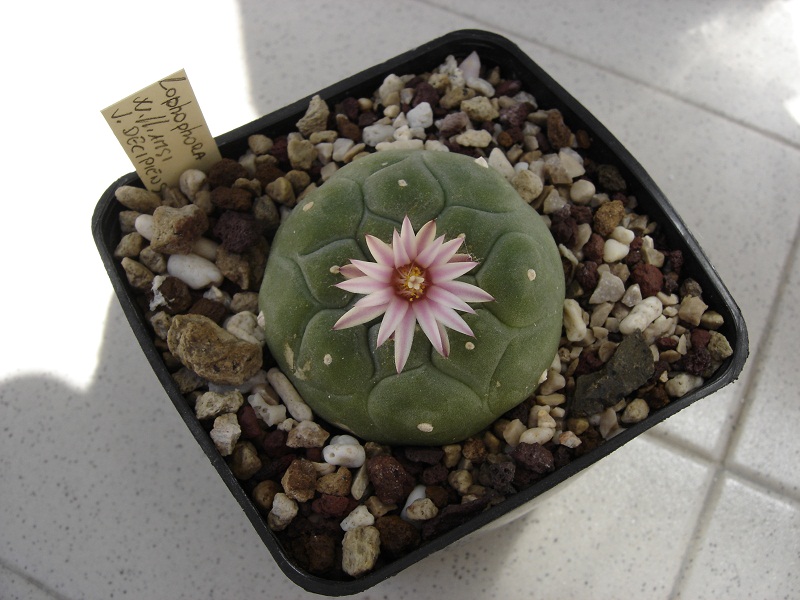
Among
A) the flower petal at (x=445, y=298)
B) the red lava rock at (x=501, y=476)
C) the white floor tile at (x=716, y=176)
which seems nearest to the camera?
the flower petal at (x=445, y=298)

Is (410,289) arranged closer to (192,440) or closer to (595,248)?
(595,248)

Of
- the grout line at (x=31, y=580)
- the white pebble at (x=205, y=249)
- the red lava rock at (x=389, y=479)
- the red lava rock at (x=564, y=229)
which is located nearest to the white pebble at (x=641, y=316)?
the red lava rock at (x=564, y=229)

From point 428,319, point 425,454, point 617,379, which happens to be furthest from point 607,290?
point 428,319

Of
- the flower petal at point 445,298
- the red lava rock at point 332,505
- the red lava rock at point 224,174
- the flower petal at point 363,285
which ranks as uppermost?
the flower petal at point 363,285

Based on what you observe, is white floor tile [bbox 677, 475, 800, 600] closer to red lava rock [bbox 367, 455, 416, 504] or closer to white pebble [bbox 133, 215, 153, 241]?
red lava rock [bbox 367, 455, 416, 504]

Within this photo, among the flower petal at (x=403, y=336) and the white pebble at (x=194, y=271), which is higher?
the flower petal at (x=403, y=336)

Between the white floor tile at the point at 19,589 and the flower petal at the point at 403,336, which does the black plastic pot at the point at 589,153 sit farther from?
the white floor tile at the point at 19,589

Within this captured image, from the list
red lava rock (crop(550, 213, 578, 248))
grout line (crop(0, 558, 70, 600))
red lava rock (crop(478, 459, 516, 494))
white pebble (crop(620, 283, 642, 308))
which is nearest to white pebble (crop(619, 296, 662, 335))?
white pebble (crop(620, 283, 642, 308))

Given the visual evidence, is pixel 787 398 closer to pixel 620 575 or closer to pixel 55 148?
pixel 620 575
